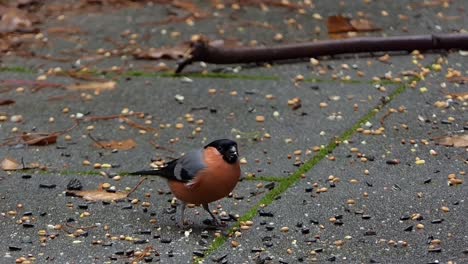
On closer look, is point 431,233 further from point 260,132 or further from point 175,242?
point 260,132

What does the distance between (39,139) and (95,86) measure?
1.01m

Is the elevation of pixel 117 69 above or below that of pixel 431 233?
below

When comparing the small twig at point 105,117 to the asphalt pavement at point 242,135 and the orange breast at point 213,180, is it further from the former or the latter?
the orange breast at point 213,180

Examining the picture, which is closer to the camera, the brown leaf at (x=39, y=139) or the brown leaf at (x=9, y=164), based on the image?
the brown leaf at (x=9, y=164)

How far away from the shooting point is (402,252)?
14.8 feet

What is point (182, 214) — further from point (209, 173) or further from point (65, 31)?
point (65, 31)

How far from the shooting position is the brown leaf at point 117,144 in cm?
616

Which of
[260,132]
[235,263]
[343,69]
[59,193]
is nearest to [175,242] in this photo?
[235,263]

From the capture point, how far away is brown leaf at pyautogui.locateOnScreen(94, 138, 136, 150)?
20.2 ft

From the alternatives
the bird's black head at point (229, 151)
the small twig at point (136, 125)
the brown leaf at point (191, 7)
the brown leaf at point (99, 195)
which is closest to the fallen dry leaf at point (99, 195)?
the brown leaf at point (99, 195)

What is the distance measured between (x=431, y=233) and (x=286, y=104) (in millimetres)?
2151

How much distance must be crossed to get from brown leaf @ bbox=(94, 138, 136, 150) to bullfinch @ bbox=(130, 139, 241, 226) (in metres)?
1.26

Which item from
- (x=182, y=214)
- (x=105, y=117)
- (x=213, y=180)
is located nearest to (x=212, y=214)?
(x=182, y=214)

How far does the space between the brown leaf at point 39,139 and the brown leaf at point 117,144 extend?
290 millimetres
